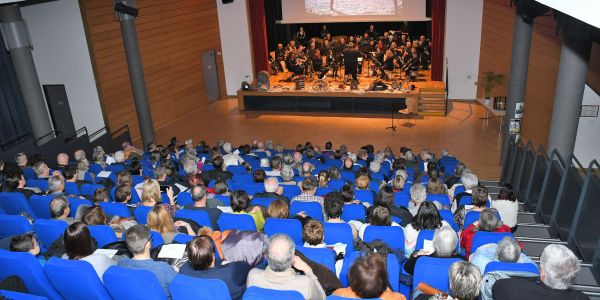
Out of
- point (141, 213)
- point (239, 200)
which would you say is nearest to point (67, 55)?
point (141, 213)

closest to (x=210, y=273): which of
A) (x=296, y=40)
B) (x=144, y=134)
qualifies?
(x=144, y=134)

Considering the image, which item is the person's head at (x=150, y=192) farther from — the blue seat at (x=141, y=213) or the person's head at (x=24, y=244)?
the person's head at (x=24, y=244)

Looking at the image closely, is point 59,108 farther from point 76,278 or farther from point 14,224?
point 76,278

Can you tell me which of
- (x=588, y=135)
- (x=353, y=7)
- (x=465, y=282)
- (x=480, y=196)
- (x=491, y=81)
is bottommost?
(x=588, y=135)

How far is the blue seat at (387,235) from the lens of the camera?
15.4 ft

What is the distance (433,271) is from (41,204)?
4.88 m

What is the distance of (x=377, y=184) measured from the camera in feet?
24.3

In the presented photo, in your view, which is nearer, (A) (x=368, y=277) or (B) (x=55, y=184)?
(A) (x=368, y=277)

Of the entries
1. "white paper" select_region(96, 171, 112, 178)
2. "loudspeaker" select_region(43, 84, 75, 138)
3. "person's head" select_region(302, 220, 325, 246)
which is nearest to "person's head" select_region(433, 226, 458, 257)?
"person's head" select_region(302, 220, 325, 246)

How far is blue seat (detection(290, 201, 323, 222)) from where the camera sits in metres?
5.69

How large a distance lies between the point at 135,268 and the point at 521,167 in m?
6.83

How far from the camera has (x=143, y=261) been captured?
3939 millimetres

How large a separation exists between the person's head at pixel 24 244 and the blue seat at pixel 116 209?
47.2 inches

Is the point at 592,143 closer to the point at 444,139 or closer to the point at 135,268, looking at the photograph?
the point at 444,139
